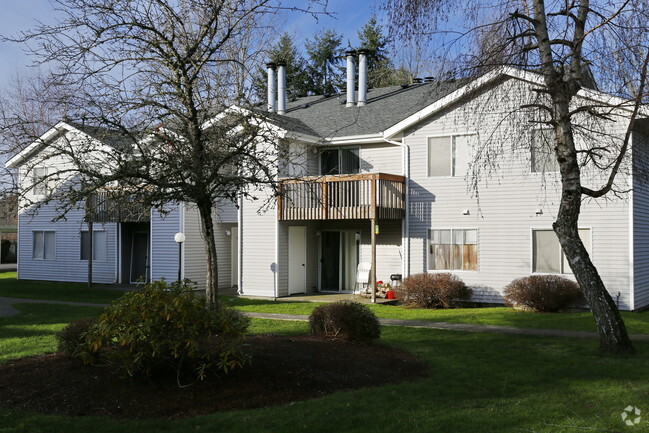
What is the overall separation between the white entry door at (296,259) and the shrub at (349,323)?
34.9 ft

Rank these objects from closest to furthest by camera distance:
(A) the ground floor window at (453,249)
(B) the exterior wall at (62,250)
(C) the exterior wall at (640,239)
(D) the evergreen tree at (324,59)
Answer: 1. (C) the exterior wall at (640,239)
2. (A) the ground floor window at (453,249)
3. (B) the exterior wall at (62,250)
4. (D) the evergreen tree at (324,59)

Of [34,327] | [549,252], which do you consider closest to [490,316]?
[549,252]

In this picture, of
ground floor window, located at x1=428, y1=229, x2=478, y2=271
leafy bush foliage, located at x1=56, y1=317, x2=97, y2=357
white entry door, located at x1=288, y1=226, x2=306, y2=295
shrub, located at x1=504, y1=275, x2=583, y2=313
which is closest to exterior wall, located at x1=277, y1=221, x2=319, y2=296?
white entry door, located at x1=288, y1=226, x2=306, y2=295

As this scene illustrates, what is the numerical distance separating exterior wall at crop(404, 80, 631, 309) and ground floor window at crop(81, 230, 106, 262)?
13667mm

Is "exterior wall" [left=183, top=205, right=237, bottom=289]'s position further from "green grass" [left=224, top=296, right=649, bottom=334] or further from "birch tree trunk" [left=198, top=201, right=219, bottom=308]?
"birch tree trunk" [left=198, top=201, right=219, bottom=308]

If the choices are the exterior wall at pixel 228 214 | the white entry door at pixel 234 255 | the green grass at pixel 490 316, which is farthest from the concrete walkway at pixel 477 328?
the white entry door at pixel 234 255

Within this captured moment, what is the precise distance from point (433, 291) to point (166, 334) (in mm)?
11445

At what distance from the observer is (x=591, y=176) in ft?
55.6

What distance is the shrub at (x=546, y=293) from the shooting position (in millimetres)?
16266

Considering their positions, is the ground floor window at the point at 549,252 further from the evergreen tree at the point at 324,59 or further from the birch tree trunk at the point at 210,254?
the evergreen tree at the point at 324,59

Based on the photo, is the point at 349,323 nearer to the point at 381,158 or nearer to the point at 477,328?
the point at 477,328

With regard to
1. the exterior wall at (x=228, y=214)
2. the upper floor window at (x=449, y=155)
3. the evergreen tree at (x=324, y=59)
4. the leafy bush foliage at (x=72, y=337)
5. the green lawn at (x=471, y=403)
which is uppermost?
the evergreen tree at (x=324, y=59)

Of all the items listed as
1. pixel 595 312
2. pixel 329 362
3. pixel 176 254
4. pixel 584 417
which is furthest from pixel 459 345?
pixel 176 254

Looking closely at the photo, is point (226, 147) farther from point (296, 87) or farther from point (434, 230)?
point (296, 87)
